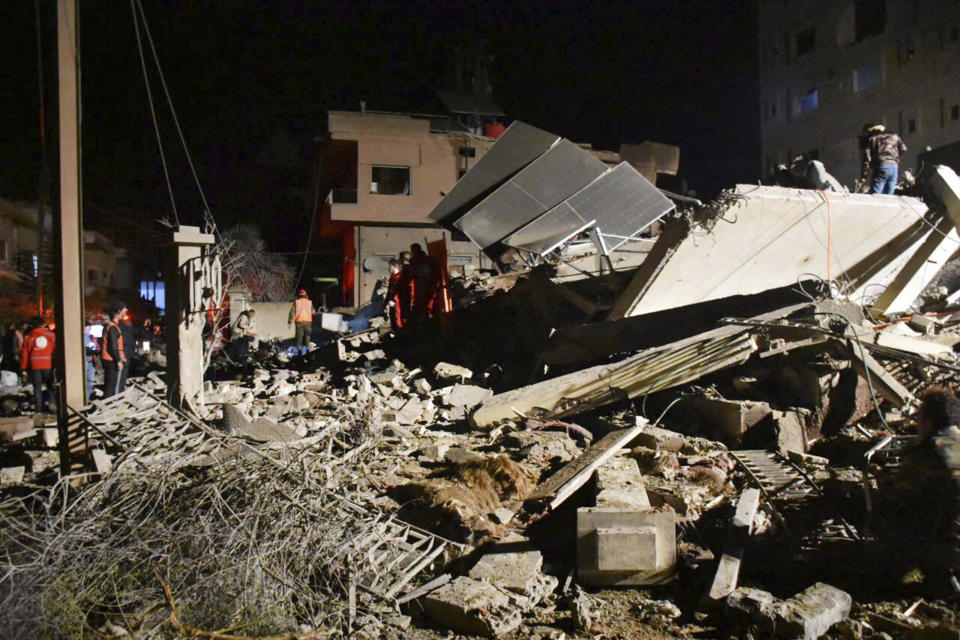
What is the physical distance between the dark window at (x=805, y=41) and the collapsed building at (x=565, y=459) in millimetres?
20109

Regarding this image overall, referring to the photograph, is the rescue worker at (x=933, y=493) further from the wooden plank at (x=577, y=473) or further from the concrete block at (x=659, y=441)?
the concrete block at (x=659, y=441)

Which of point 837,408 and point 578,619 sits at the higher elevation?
point 837,408

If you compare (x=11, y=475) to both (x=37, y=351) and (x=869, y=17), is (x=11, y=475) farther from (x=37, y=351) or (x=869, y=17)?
(x=869, y=17)

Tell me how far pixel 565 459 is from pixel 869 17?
85.0ft

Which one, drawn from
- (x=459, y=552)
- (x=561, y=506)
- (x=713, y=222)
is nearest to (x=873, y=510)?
A: (x=561, y=506)

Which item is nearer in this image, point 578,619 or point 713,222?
point 578,619

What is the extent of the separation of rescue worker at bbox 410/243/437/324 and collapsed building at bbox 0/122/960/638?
819mm

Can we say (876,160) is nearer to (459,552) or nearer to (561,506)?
(561,506)

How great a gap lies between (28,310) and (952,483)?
27.3 meters

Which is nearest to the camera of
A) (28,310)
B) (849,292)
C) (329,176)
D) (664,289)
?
(664,289)

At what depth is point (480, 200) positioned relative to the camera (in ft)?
30.8

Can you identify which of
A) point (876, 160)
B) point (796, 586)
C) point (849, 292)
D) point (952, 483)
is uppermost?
point (876, 160)

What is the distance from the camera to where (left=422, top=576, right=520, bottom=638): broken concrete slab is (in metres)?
3.51

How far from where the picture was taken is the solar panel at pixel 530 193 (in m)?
8.91
